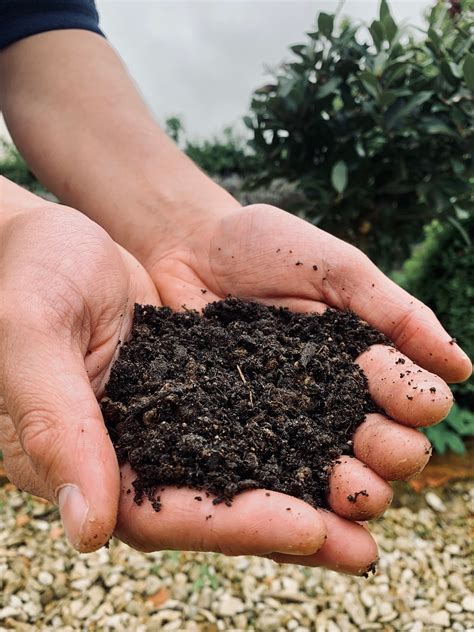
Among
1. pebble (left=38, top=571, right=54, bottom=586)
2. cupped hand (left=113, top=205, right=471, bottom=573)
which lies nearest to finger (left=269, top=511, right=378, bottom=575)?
cupped hand (left=113, top=205, right=471, bottom=573)

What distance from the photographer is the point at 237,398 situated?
160 centimetres

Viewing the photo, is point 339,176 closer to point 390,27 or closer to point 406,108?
point 406,108

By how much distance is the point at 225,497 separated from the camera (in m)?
1.33

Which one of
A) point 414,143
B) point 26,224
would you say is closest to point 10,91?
point 26,224

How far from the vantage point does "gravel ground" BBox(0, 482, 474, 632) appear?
265 cm

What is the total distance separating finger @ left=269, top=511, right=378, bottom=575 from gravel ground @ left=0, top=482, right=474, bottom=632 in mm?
1401

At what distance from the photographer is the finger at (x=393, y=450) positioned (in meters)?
1.48

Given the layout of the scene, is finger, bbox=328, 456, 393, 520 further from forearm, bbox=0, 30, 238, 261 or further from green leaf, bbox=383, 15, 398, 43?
green leaf, bbox=383, 15, 398, 43

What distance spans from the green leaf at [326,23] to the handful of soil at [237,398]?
5.87ft

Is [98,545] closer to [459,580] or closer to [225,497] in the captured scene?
[225,497]

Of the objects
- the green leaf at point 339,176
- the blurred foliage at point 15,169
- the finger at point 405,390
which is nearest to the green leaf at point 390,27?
the green leaf at point 339,176

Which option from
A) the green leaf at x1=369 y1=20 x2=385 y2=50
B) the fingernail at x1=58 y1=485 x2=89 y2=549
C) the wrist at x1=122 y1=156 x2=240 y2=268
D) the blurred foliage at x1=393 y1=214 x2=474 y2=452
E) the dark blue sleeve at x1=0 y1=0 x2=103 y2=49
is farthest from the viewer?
the blurred foliage at x1=393 y1=214 x2=474 y2=452

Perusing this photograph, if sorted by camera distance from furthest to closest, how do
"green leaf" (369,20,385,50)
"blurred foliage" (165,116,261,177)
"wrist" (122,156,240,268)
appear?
"blurred foliage" (165,116,261,177) → "green leaf" (369,20,385,50) → "wrist" (122,156,240,268)

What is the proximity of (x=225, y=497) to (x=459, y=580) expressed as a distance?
214 centimetres
